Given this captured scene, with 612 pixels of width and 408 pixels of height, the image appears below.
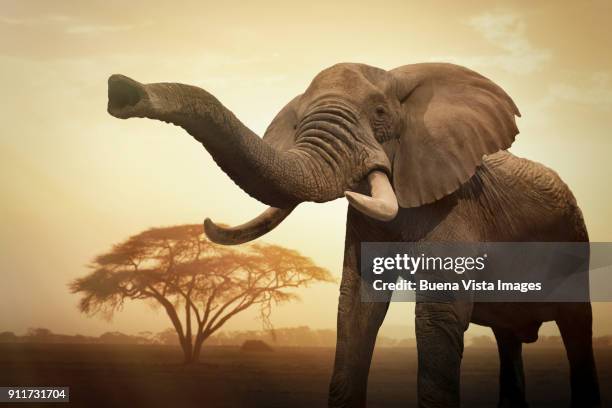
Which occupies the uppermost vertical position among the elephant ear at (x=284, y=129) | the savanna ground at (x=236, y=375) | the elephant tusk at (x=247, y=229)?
the elephant ear at (x=284, y=129)

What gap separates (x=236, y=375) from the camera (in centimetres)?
442

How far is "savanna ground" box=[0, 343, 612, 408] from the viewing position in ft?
12.9

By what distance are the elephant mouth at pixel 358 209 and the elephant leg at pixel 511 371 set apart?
125 cm

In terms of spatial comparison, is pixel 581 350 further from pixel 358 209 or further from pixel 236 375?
pixel 236 375

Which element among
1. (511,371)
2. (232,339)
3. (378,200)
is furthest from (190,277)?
(378,200)

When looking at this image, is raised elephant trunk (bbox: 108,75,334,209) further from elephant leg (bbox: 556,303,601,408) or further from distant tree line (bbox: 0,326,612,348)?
distant tree line (bbox: 0,326,612,348)

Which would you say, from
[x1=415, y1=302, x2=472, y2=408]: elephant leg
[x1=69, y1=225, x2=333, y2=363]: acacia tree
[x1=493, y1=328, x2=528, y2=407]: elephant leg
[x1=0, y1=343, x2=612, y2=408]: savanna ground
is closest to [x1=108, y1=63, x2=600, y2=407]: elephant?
[x1=415, y1=302, x2=472, y2=408]: elephant leg

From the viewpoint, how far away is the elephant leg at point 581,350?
10.2ft

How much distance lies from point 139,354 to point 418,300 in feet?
7.83

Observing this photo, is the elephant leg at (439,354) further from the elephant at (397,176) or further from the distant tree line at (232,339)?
the distant tree line at (232,339)

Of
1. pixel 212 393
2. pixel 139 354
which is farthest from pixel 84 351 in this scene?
pixel 212 393

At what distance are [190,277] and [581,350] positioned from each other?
245 centimetres

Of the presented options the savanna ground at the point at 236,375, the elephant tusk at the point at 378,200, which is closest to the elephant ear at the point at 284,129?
the elephant tusk at the point at 378,200

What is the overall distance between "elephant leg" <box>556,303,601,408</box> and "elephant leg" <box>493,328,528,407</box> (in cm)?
35
